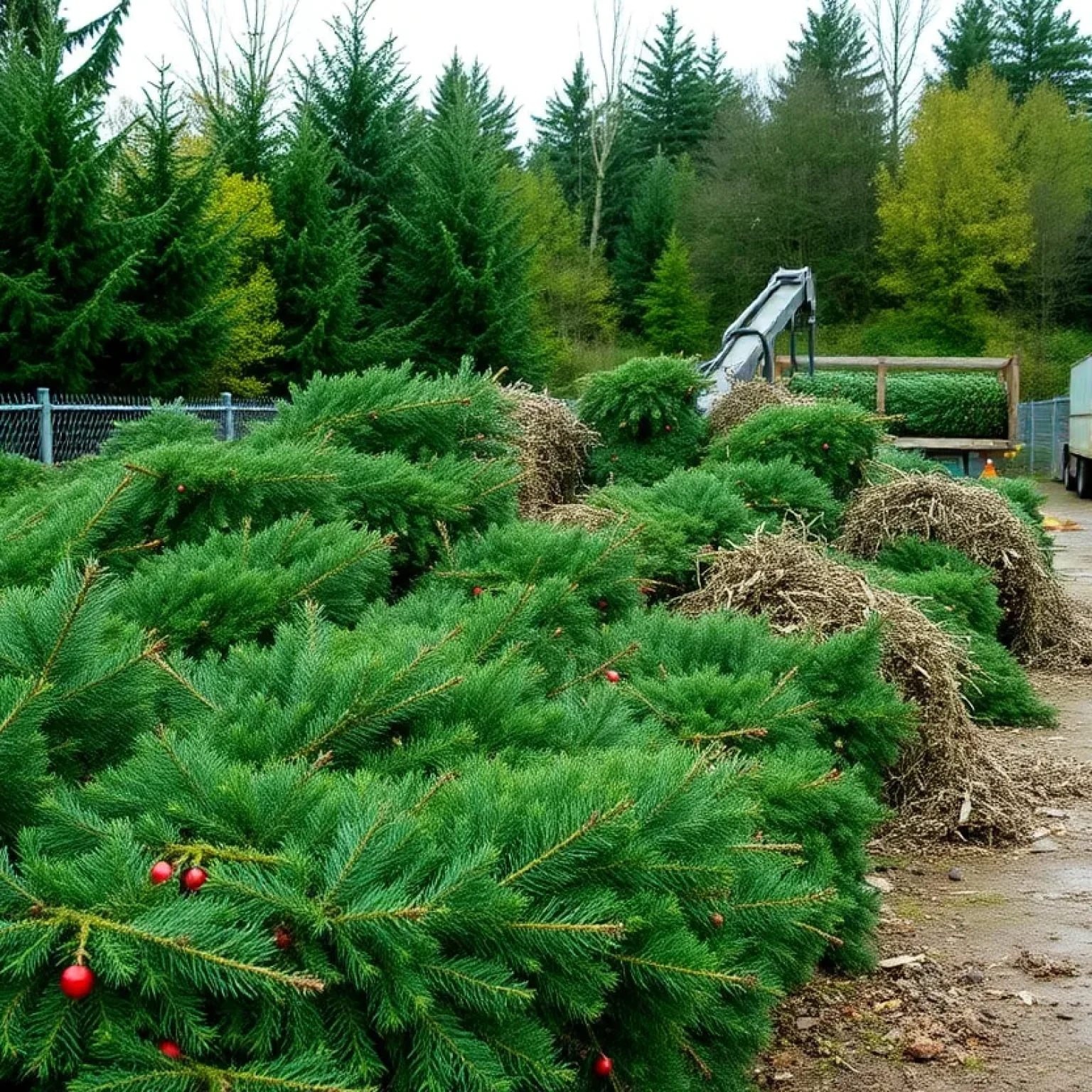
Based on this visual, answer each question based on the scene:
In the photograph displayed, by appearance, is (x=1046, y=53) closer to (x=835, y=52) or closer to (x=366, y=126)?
(x=835, y=52)

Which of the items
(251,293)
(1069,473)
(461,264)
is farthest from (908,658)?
(1069,473)

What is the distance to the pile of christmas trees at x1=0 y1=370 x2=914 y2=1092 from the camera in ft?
5.13

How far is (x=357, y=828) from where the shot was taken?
5.61 feet

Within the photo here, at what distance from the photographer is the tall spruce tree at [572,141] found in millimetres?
47750

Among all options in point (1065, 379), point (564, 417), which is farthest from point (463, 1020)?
point (1065, 379)

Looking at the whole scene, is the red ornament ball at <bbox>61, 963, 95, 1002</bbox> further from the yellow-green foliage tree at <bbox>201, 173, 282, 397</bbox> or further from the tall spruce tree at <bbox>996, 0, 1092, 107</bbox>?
the tall spruce tree at <bbox>996, 0, 1092, 107</bbox>

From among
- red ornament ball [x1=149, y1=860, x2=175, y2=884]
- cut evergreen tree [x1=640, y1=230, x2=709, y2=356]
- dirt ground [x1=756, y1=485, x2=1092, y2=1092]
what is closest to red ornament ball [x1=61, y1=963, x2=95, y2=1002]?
red ornament ball [x1=149, y1=860, x2=175, y2=884]

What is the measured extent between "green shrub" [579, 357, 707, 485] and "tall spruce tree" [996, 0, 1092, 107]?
45211mm

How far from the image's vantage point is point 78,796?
6.20ft

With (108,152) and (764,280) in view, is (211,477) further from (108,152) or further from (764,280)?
(764,280)

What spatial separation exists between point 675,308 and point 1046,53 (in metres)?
19.4

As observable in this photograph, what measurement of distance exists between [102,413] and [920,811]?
497 inches

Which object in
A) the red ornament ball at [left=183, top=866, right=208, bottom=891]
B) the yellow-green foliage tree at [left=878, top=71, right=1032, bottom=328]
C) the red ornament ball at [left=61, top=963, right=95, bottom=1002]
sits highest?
the yellow-green foliage tree at [left=878, top=71, right=1032, bottom=328]

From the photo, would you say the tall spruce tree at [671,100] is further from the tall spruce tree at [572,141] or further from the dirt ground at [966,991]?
the dirt ground at [966,991]
